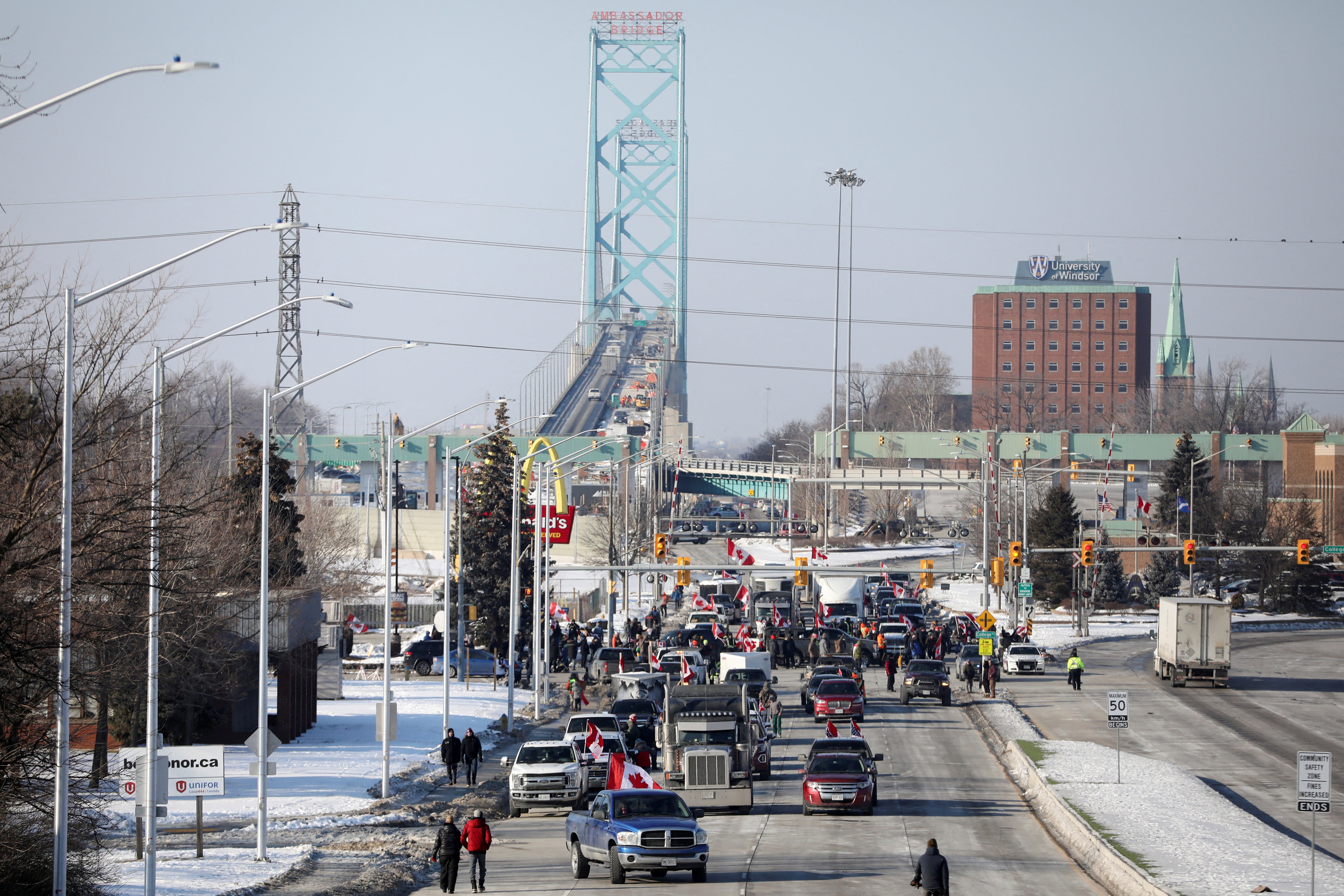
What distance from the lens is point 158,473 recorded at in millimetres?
21156

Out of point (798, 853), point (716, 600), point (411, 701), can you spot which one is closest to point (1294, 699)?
point (411, 701)

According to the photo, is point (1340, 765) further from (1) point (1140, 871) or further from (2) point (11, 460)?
(2) point (11, 460)

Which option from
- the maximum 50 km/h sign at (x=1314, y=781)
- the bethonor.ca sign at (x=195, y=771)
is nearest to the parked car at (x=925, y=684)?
the maximum 50 km/h sign at (x=1314, y=781)

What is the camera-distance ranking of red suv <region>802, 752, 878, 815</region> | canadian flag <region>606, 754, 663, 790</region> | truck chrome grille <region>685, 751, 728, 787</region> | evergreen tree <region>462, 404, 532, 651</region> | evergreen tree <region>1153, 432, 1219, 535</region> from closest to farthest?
canadian flag <region>606, 754, 663, 790</region> → red suv <region>802, 752, 878, 815</region> → truck chrome grille <region>685, 751, 728, 787</region> → evergreen tree <region>462, 404, 532, 651</region> → evergreen tree <region>1153, 432, 1219, 535</region>

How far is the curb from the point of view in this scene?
70.4ft

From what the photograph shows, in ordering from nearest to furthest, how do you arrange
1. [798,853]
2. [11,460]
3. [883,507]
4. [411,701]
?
[11,460], [798,853], [411,701], [883,507]

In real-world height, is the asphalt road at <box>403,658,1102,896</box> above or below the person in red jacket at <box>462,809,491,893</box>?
below

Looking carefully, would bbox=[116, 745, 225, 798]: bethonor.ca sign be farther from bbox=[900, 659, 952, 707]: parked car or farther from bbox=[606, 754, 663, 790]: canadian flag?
bbox=[900, 659, 952, 707]: parked car

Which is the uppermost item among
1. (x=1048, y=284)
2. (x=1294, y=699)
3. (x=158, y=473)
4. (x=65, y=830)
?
(x=1048, y=284)

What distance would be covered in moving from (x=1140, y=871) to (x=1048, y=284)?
173353 millimetres

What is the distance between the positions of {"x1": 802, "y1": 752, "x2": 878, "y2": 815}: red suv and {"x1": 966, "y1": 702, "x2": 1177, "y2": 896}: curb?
3337 mm

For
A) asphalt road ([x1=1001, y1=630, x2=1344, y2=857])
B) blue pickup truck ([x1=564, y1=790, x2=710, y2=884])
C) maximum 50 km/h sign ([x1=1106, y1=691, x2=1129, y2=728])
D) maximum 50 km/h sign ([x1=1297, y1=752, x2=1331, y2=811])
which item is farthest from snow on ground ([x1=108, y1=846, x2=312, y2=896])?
asphalt road ([x1=1001, y1=630, x2=1344, y2=857])

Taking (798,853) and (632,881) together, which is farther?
(798,853)

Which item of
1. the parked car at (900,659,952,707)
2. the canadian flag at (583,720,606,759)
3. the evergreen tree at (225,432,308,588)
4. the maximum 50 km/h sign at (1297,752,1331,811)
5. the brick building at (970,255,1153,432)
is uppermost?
the brick building at (970,255,1153,432)
